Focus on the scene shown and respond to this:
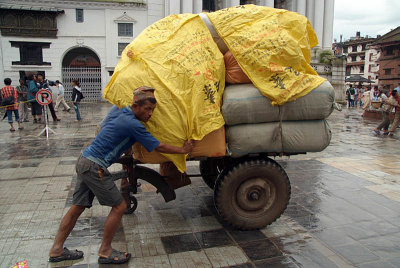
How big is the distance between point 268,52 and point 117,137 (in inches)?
77.8

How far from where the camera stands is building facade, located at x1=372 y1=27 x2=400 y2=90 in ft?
142

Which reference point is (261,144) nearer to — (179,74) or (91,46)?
(179,74)

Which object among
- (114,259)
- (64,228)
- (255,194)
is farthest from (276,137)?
(64,228)

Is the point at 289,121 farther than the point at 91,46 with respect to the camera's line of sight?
No

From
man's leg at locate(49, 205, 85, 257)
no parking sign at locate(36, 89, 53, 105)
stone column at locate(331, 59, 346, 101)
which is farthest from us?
stone column at locate(331, 59, 346, 101)

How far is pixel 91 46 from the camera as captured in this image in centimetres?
2642

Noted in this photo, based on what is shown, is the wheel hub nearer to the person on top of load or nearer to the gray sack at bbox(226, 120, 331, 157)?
the gray sack at bbox(226, 120, 331, 157)

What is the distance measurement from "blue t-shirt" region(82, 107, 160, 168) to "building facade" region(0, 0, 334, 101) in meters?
23.7

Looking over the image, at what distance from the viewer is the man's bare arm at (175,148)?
11.1 ft

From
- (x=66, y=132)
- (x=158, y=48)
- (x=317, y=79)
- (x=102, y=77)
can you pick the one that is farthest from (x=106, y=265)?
(x=102, y=77)

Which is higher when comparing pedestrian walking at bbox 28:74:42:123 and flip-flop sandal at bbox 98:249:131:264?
pedestrian walking at bbox 28:74:42:123

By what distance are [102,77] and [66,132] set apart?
1592 centimetres

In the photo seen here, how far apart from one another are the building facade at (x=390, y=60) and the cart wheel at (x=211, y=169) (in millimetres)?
46092

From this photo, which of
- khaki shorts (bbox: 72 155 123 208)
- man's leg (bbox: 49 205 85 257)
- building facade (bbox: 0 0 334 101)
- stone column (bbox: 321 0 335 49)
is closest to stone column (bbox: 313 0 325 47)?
stone column (bbox: 321 0 335 49)
